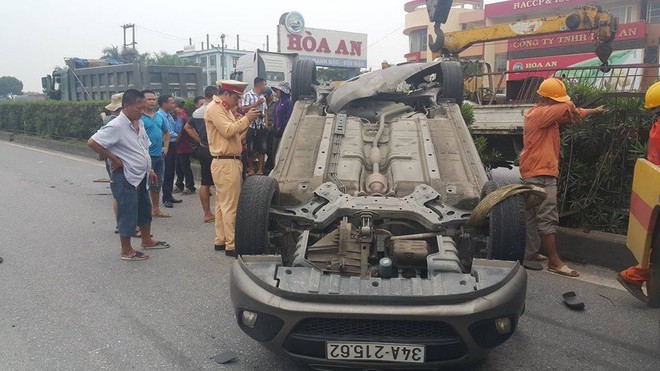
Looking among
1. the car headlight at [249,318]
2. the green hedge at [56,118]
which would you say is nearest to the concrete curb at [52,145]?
the green hedge at [56,118]

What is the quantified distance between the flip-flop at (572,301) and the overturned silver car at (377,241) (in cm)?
104

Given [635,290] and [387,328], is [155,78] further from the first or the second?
[387,328]

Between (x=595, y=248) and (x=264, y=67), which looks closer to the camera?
(x=595, y=248)

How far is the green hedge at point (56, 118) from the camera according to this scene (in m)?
17.0

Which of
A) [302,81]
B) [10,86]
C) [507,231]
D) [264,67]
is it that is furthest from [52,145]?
[10,86]

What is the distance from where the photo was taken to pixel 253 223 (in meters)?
3.88

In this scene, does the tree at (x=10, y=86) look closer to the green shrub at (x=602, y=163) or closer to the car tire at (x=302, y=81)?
the car tire at (x=302, y=81)

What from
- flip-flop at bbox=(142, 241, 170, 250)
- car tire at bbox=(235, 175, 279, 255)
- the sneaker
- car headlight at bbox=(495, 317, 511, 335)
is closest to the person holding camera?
flip-flop at bbox=(142, 241, 170, 250)

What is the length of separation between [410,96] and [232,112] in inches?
76.8

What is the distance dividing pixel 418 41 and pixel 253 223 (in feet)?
136

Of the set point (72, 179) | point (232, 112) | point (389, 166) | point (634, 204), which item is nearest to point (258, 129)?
point (232, 112)

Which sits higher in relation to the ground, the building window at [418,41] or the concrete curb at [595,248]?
the building window at [418,41]

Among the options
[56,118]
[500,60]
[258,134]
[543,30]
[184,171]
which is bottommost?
[184,171]

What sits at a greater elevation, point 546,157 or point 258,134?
point 258,134
